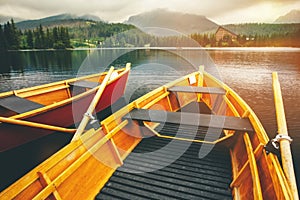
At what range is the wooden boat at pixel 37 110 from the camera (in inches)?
222

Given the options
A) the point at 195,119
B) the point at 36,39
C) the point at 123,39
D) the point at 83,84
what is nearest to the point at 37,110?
the point at 83,84

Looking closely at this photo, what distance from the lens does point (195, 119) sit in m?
4.94

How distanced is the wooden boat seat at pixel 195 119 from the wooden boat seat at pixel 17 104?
374 centimetres

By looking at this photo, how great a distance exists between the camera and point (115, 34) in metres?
132

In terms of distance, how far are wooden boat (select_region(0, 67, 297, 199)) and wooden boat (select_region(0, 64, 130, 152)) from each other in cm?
194

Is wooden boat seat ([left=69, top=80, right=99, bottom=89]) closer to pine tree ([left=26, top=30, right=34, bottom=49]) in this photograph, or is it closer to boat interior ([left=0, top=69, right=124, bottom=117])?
boat interior ([left=0, top=69, right=124, bottom=117])

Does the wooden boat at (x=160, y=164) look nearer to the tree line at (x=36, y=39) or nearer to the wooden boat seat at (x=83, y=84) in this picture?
the wooden boat seat at (x=83, y=84)

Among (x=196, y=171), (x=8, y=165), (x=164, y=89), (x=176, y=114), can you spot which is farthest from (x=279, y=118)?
(x=8, y=165)

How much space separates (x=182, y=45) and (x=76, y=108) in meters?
114

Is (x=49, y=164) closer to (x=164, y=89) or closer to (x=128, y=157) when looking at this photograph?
(x=128, y=157)

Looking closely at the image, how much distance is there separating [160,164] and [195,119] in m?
1.36

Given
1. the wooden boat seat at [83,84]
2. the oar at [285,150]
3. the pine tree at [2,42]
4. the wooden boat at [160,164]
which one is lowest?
the wooden boat at [160,164]

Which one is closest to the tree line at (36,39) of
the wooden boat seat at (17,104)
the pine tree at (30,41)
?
the pine tree at (30,41)

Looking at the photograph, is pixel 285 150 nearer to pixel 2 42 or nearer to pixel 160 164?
pixel 160 164
